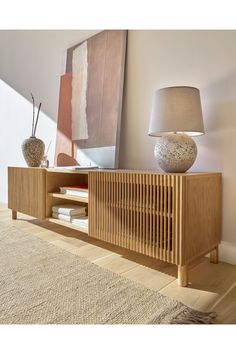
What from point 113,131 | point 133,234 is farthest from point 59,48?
point 133,234

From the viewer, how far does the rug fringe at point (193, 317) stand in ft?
2.61

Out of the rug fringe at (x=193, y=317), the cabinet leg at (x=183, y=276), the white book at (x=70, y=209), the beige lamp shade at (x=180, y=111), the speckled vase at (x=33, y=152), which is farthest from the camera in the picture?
the speckled vase at (x=33, y=152)

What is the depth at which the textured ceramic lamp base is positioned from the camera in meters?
1.21

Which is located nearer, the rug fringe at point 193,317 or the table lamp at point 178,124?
the rug fringe at point 193,317

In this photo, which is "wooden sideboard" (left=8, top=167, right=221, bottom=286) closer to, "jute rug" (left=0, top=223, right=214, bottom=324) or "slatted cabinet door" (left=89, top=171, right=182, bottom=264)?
"slatted cabinet door" (left=89, top=171, right=182, bottom=264)

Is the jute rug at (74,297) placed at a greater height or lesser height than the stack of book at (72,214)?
lesser

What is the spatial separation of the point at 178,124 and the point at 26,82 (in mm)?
2195

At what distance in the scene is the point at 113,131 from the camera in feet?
5.90

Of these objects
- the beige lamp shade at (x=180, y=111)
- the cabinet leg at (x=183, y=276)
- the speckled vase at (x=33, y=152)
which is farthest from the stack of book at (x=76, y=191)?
the cabinet leg at (x=183, y=276)

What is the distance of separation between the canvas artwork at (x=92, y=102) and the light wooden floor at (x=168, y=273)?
60 centimetres

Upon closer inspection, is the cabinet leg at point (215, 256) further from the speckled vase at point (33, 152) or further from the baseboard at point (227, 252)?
the speckled vase at point (33, 152)
